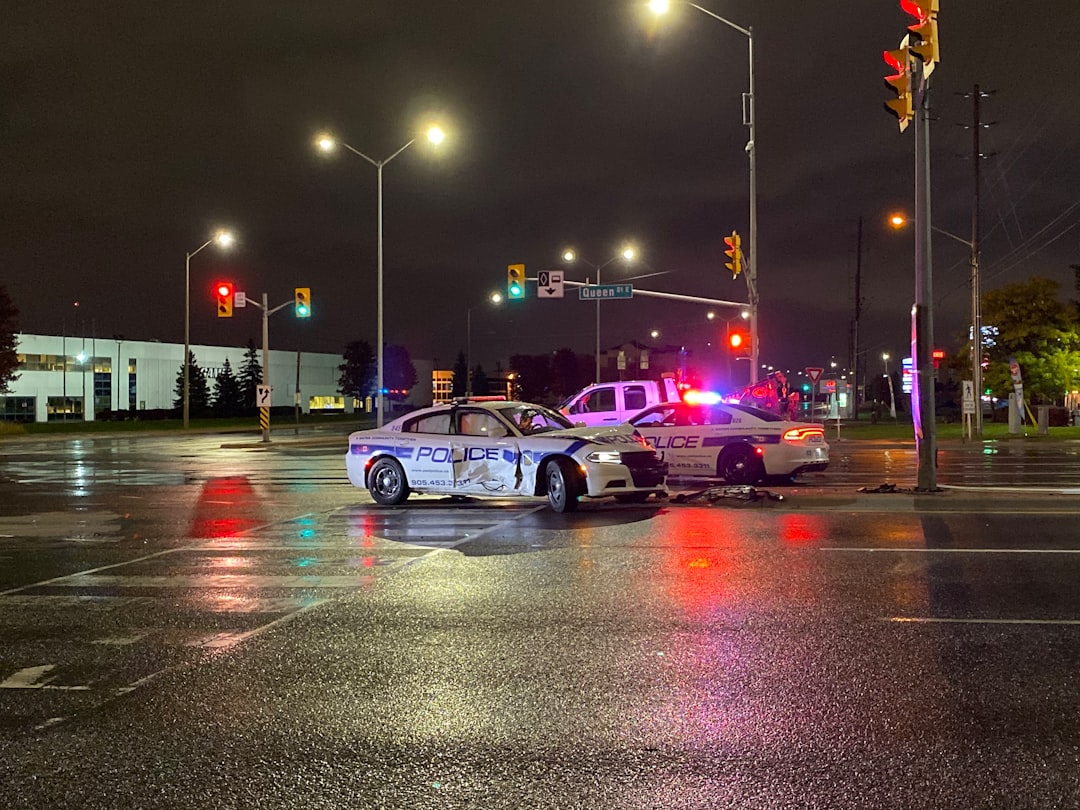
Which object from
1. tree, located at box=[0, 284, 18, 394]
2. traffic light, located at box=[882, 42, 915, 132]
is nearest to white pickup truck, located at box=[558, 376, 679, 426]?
traffic light, located at box=[882, 42, 915, 132]

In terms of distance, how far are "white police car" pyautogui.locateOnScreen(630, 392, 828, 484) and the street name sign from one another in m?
16.4

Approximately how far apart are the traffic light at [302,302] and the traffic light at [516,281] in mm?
8618

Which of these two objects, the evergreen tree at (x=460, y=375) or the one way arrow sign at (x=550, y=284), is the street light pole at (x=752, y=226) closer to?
the one way arrow sign at (x=550, y=284)

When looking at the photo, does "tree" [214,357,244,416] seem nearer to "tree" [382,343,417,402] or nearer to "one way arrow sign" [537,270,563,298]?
"tree" [382,343,417,402]

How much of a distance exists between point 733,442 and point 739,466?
46cm

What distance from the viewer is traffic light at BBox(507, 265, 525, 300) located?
3369 cm

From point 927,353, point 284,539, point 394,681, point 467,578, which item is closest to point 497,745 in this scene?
point 394,681

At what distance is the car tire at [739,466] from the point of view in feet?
59.3

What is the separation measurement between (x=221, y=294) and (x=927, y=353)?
26860 millimetres

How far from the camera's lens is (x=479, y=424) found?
1505cm

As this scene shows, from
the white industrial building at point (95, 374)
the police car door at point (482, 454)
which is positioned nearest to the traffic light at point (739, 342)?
the police car door at point (482, 454)

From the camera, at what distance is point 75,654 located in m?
6.67

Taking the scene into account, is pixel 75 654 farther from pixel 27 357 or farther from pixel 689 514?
pixel 27 357

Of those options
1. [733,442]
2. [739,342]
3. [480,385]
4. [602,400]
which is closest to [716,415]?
[733,442]
